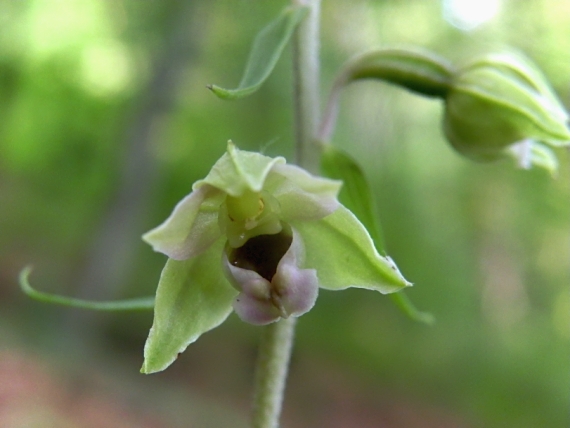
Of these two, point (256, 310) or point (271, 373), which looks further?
point (271, 373)

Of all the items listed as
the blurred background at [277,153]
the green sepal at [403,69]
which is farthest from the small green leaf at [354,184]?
the blurred background at [277,153]

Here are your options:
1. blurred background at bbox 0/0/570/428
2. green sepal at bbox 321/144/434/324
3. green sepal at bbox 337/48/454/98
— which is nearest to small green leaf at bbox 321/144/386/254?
green sepal at bbox 321/144/434/324

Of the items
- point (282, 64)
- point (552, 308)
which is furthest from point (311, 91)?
point (552, 308)

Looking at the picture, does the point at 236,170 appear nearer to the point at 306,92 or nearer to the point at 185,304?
the point at 185,304

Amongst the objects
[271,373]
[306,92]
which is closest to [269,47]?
[306,92]

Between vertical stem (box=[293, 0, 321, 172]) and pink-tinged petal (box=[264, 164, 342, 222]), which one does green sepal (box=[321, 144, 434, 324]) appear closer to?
vertical stem (box=[293, 0, 321, 172])

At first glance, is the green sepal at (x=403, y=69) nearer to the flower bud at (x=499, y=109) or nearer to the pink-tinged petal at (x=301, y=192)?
the flower bud at (x=499, y=109)
